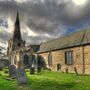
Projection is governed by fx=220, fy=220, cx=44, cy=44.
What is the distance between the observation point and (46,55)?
50.7 m

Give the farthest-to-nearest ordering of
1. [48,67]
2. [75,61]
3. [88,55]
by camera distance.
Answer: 1. [48,67]
2. [75,61]
3. [88,55]

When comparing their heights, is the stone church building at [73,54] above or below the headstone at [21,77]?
above

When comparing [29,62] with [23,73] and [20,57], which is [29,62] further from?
[23,73]

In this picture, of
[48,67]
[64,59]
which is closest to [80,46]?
[64,59]

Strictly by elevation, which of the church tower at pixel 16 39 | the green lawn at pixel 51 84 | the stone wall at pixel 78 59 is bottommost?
the green lawn at pixel 51 84

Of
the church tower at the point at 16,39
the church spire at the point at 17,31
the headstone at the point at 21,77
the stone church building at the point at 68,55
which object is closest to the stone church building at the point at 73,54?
the stone church building at the point at 68,55

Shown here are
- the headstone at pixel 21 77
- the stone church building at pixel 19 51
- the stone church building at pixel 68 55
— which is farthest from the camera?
the stone church building at pixel 19 51

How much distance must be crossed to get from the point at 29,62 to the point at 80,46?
27.8 meters

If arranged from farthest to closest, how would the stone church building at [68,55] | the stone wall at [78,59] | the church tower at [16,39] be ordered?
1. the church tower at [16,39]
2. the stone church building at [68,55]
3. the stone wall at [78,59]

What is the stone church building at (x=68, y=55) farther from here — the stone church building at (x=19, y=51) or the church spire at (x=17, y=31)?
the church spire at (x=17, y=31)

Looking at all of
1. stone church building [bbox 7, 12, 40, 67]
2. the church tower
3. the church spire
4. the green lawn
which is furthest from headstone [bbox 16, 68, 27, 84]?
the church spire

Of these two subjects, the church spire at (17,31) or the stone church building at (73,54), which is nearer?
the stone church building at (73,54)

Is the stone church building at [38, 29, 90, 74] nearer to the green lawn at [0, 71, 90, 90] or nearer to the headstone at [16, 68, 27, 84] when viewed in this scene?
the green lawn at [0, 71, 90, 90]

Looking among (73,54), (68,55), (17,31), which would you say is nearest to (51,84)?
(73,54)
